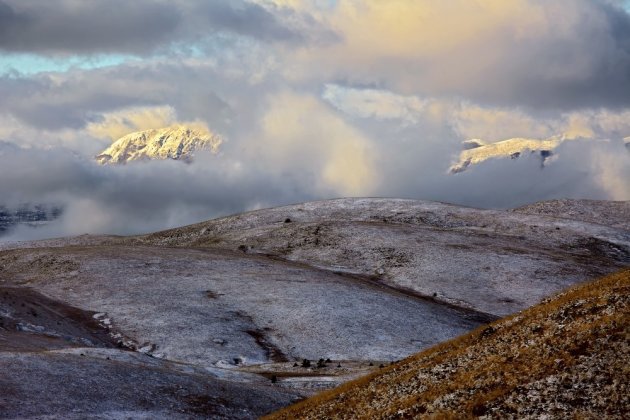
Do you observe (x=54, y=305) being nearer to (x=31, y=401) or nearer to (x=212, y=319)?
(x=212, y=319)

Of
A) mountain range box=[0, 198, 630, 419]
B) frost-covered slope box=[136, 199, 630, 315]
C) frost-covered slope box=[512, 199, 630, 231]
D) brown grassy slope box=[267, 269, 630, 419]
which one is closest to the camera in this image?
brown grassy slope box=[267, 269, 630, 419]

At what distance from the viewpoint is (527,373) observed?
30297mm

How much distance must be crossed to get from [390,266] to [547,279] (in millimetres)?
23672

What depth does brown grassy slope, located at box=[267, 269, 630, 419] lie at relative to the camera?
2762 centimetres

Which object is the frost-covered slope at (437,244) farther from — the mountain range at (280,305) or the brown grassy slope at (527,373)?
the brown grassy slope at (527,373)

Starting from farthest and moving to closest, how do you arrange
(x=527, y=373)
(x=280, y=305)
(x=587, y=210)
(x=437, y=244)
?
(x=587, y=210), (x=437, y=244), (x=280, y=305), (x=527, y=373)

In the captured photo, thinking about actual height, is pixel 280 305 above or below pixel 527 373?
above

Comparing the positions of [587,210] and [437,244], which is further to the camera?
[587,210]

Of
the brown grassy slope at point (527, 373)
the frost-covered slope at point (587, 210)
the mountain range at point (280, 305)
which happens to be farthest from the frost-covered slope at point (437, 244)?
the brown grassy slope at point (527, 373)

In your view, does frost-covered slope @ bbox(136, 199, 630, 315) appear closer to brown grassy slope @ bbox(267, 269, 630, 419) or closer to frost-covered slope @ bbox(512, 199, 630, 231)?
frost-covered slope @ bbox(512, 199, 630, 231)

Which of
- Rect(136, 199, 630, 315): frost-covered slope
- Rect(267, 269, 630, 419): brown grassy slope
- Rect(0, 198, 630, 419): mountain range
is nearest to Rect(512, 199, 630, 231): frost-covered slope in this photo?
Rect(0, 198, 630, 419): mountain range

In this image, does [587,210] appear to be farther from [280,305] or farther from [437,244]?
[280,305]

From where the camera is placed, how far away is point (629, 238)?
14188cm

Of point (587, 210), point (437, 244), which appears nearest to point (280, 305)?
point (437, 244)
